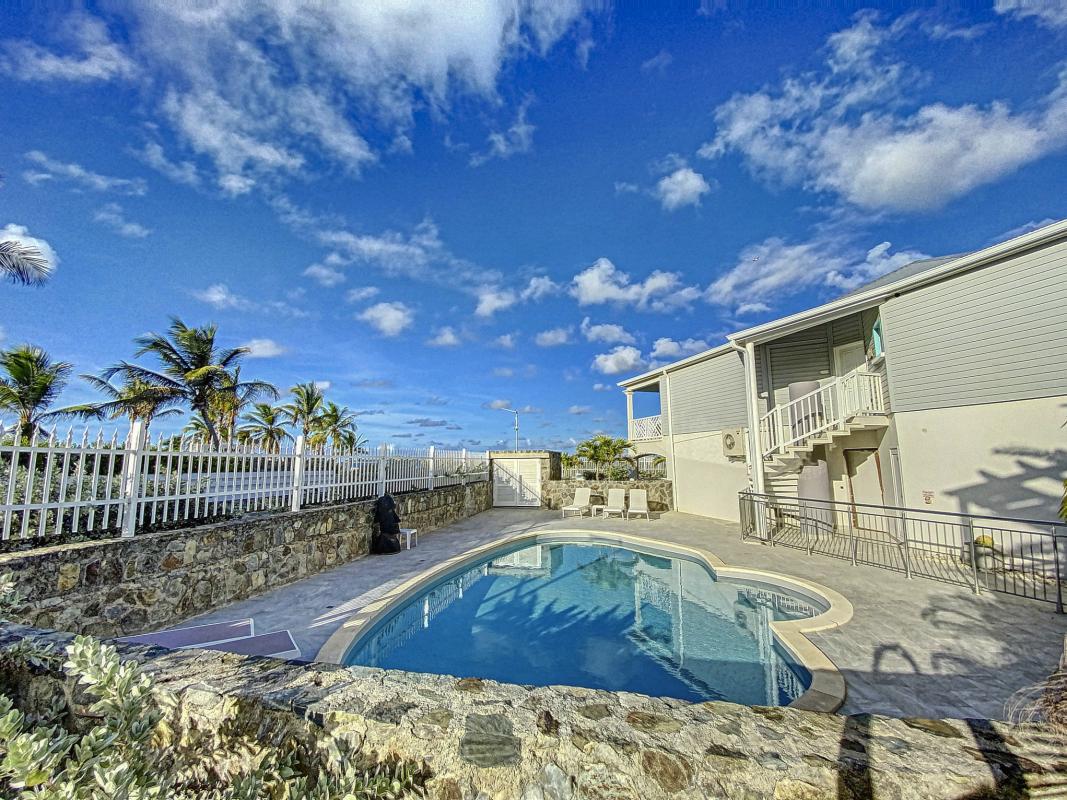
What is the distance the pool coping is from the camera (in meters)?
3.57

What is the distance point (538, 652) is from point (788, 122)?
14.4 m

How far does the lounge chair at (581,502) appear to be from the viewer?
14352 mm

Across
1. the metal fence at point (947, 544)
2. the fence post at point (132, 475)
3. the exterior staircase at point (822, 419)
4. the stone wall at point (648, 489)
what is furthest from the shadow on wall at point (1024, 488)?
the fence post at point (132, 475)

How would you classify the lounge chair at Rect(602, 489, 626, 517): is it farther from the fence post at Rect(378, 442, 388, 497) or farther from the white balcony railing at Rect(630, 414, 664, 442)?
the fence post at Rect(378, 442, 388, 497)

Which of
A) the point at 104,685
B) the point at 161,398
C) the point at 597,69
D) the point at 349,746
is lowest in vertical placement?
the point at 349,746

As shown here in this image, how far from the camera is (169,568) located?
4.91 metres

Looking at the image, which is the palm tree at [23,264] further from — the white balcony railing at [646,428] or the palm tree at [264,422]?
the white balcony railing at [646,428]

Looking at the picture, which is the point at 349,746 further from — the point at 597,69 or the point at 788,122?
the point at 788,122

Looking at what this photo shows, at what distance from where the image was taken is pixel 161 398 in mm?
19375

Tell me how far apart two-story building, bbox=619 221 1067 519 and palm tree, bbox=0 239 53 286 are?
Result: 1892 centimetres

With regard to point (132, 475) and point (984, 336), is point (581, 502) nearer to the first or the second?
point (984, 336)

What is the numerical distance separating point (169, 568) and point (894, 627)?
8.52m

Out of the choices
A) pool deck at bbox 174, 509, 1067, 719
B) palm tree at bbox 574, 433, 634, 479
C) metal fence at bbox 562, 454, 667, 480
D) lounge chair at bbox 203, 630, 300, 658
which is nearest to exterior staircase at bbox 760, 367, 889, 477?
pool deck at bbox 174, 509, 1067, 719

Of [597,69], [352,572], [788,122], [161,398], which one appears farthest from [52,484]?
[161,398]
